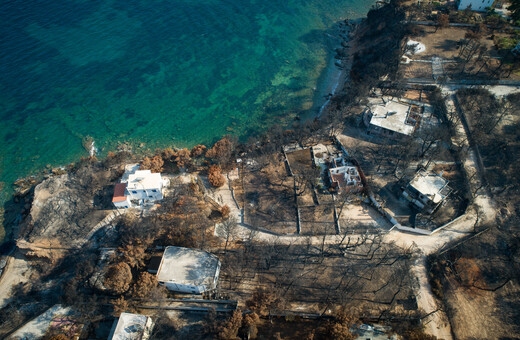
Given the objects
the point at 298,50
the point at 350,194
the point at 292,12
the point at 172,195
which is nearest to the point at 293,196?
the point at 350,194

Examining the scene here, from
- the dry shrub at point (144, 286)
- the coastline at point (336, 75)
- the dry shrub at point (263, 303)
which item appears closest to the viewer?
the dry shrub at point (263, 303)

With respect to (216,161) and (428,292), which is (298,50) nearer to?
(216,161)

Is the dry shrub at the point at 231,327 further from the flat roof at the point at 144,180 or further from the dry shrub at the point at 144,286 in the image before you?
the flat roof at the point at 144,180

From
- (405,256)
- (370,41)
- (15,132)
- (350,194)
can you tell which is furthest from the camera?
(370,41)

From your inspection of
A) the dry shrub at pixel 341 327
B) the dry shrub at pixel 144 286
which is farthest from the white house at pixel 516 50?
the dry shrub at pixel 144 286

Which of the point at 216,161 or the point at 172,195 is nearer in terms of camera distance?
the point at 172,195

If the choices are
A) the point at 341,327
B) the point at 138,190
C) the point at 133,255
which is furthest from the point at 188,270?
the point at 341,327

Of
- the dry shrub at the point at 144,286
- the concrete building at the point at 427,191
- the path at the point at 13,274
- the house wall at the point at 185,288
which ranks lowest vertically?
the path at the point at 13,274
